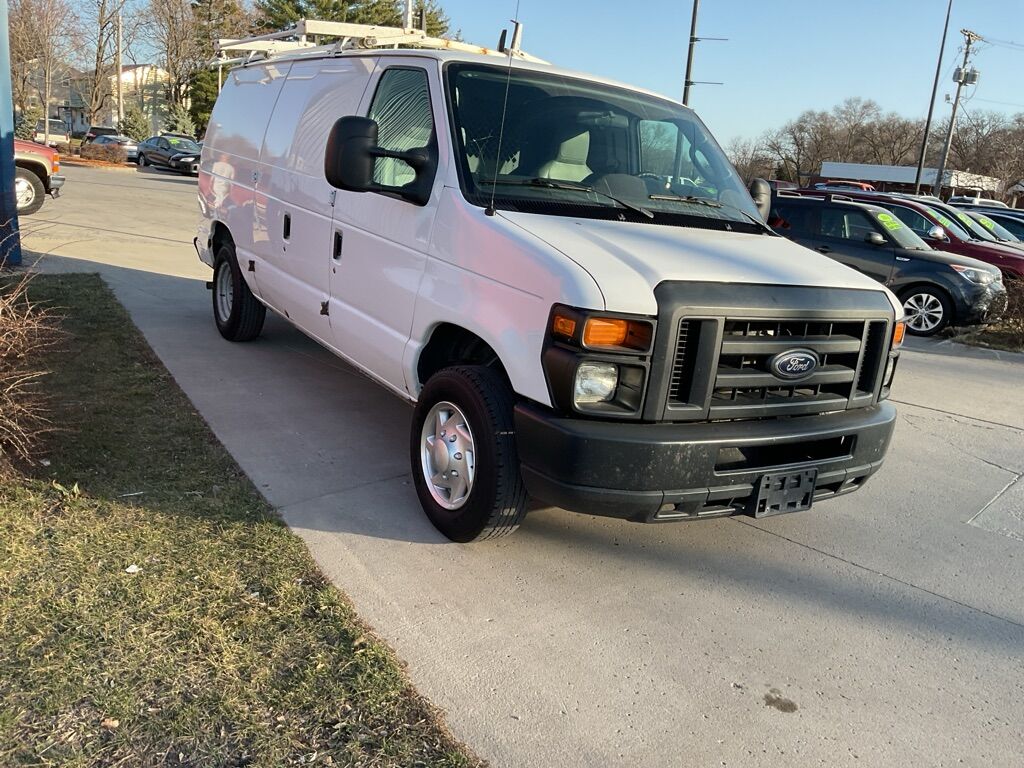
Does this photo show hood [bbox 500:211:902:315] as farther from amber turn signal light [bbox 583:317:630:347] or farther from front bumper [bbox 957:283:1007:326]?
front bumper [bbox 957:283:1007:326]

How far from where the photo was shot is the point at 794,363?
3.41m

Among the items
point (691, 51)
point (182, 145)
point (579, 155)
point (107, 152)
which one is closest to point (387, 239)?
point (579, 155)

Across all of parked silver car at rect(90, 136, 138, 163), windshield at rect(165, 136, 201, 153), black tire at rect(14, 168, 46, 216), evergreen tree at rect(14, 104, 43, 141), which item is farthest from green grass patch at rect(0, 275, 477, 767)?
evergreen tree at rect(14, 104, 43, 141)

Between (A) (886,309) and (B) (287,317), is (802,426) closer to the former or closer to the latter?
(A) (886,309)

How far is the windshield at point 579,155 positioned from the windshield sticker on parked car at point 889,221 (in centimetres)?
747

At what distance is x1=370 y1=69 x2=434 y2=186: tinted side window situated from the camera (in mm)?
4188

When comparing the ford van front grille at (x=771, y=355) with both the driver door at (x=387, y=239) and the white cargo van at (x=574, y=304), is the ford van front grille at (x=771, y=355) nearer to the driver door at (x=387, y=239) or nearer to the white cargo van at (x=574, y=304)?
the white cargo van at (x=574, y=304)

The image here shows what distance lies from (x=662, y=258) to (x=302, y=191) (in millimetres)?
2834

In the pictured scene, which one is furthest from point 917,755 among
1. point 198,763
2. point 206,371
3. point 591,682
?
point 206,371

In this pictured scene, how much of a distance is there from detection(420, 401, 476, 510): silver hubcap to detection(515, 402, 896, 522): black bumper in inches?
17.9

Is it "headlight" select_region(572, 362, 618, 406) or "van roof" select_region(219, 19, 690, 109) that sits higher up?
"van roof" select_region(219, 19, 690, 109)

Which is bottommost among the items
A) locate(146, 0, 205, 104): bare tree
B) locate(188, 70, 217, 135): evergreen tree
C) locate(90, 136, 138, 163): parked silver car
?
locate(90, 136, 138, 163): parked silver car

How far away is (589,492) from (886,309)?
5.44 feet

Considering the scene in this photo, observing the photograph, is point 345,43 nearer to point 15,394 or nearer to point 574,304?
point 15,394
